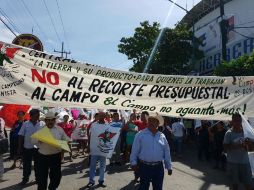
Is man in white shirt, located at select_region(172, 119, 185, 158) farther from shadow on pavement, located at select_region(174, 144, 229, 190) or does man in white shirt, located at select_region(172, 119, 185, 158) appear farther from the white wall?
the white wall

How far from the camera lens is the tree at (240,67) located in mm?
19141

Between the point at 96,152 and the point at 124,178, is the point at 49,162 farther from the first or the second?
the point at 124,178

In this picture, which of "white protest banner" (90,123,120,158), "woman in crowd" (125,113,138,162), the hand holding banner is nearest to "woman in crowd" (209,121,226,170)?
"woman in crowd" (125,113,138,162)

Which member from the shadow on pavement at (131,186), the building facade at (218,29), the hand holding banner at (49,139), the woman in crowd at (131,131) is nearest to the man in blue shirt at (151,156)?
the hand holding banner at (49,139)

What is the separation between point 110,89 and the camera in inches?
273

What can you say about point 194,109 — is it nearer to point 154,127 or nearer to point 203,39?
point 154,127

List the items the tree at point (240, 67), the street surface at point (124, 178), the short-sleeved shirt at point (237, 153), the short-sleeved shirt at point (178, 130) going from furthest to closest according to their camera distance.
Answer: the tree at point (240, 67) < the short-sleeved shirt at point (178, 130) < the street surface at point (124, 178) < the short-sleeved shirt at point (237, 153)

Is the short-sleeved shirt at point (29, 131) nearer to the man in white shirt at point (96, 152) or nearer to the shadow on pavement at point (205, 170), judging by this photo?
the man in white shirt at point (96, 152)

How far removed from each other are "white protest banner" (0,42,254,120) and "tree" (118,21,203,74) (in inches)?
1096

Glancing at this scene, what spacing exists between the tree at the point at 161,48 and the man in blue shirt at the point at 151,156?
2772cm

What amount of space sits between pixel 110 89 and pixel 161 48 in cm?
2897

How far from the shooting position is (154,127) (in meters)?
7.52

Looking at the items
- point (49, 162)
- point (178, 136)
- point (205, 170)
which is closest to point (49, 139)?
point (49, 162)

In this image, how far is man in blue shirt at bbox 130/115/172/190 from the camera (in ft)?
24.1
